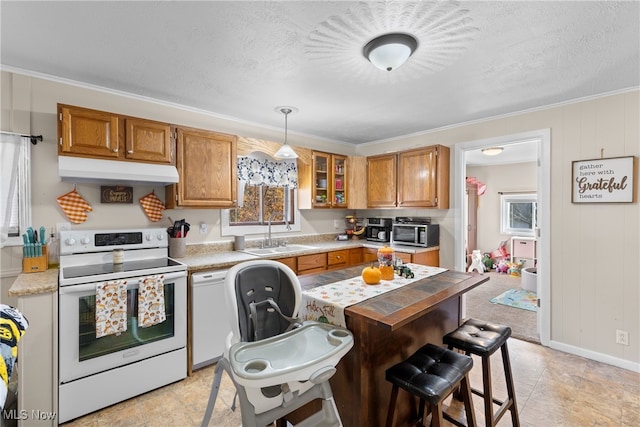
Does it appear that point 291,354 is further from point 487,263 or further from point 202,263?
point 487,263

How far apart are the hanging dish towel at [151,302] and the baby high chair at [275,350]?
91 cm

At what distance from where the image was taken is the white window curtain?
357cm

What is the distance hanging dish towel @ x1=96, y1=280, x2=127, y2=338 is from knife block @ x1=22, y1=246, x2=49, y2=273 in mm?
613

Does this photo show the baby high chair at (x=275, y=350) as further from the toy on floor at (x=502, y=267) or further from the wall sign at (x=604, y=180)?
the toy on floor at (x=502, y=267)

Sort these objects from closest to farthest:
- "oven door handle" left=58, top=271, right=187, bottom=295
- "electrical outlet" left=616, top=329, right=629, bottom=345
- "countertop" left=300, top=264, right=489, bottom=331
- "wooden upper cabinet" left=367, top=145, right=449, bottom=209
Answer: "countertop" left=300, top=264, right=489, bottom=331 < "oven door handle" left=58, top=271, right=187, bottom=295 < "electrical outlet" left=616, top=329, right=629, bottom=345 < "wooden upper cabinet" left=367, top=145, right=449, bottom=209

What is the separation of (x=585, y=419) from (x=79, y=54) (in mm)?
4260

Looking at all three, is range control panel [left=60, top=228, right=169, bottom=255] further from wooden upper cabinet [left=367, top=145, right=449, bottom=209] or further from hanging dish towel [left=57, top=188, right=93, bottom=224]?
wooden upper cabinet [left=367, top=145, right=449, bottom=209]

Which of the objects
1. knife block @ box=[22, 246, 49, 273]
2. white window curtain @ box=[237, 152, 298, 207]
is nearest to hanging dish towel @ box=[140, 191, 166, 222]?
knife block @ box=[22, 246, 49, 273]

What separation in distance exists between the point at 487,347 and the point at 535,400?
1.02m

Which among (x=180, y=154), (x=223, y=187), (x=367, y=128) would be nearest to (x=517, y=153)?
(x=367, y=128)

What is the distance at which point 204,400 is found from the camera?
88.0 inches

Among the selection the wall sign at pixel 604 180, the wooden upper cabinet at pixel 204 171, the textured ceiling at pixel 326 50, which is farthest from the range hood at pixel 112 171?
the wall sign at pixel 604 180

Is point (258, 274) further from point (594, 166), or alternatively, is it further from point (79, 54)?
point (594, 166)

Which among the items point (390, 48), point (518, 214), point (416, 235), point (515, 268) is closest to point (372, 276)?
point (390, 48)
